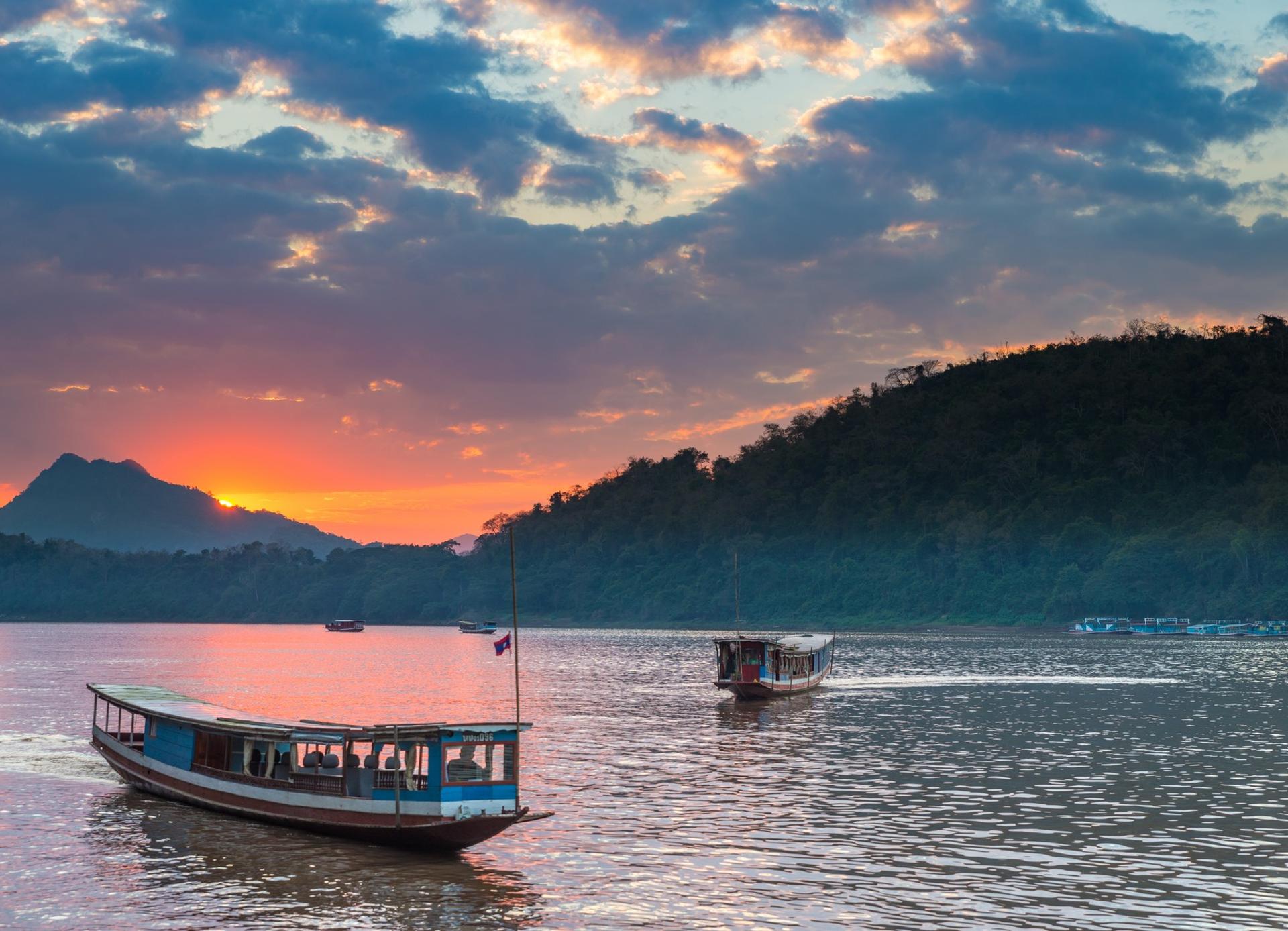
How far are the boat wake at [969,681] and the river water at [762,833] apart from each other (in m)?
17.1

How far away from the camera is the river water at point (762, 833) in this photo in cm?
2781

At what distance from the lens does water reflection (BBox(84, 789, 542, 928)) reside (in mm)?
27734

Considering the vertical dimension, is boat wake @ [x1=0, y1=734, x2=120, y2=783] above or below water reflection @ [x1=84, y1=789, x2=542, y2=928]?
below

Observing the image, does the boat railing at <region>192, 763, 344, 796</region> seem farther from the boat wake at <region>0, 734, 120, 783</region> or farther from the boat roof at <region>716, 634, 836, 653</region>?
the boat roof at <region>716, 634, 836, 653</region>

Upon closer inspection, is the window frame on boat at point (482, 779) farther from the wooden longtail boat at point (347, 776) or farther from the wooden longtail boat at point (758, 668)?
the wooden longtail boat at point (758, 668)

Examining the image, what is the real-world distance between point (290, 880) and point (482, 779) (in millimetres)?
5428

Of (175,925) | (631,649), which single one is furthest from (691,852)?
(631,649)

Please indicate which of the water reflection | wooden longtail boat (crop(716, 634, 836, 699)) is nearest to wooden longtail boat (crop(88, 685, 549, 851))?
the water reflection

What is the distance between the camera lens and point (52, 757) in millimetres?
54625

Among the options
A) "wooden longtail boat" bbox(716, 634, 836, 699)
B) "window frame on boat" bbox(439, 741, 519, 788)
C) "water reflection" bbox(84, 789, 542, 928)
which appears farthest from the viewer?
"wooden longtail boat" bbox(716, 634, 836, 699)

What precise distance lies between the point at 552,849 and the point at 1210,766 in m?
30.5

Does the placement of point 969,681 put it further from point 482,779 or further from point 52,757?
point 482,779

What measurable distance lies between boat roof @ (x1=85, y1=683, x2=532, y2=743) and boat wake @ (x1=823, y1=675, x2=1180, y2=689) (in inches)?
2346

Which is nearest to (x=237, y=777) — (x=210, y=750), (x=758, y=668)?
(x=210, y=750)
